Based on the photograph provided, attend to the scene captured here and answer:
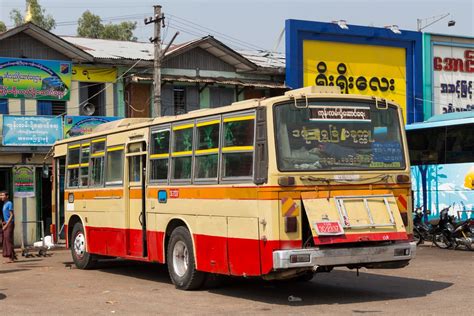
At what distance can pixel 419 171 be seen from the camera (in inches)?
916

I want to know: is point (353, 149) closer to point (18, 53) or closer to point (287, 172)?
point (287, 172)

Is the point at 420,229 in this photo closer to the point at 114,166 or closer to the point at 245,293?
the point at 114,166

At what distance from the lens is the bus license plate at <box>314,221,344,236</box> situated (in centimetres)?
1059

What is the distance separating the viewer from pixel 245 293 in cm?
1230

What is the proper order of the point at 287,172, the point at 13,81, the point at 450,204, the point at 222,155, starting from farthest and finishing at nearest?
the point at 13,81 → the point at 450,204 → the point at 222,155 → the point at 287,172

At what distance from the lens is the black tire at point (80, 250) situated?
1672 cm

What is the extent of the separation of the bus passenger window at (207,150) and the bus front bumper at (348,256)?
201cm

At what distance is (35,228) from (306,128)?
674 inches

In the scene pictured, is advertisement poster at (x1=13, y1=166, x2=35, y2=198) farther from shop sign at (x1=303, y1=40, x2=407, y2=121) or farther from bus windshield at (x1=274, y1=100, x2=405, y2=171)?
bus windshield at (x1=274, y1=100, x2=405, y2=171)

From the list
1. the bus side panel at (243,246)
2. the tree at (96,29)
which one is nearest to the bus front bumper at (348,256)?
the bus side panel at (243,246)

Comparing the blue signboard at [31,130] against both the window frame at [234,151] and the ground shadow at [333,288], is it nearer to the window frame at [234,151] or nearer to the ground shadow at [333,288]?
the ground shadow at [333,288]

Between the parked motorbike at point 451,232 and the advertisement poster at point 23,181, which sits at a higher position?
the advertisement poster at point 23,181

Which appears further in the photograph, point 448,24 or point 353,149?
point 448,24

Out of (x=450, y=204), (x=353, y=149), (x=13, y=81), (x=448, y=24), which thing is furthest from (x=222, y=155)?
(x=448, y=24)
